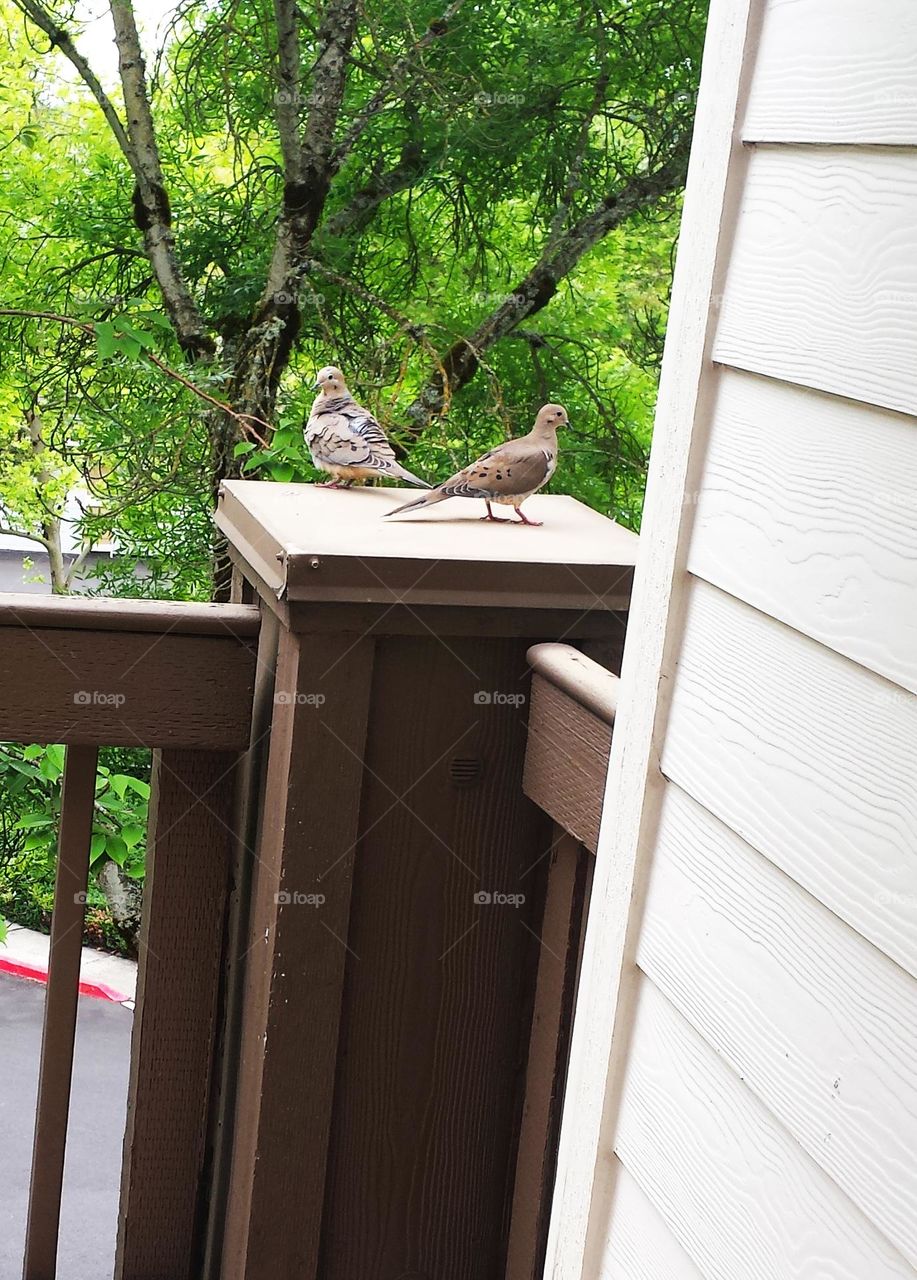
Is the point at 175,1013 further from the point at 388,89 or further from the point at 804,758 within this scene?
the point at 388,89

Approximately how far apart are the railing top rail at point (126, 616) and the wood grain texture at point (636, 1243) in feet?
1.52

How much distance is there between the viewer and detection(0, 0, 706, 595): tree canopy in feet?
13.7

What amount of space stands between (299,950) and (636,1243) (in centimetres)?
32

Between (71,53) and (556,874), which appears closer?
(556,874)

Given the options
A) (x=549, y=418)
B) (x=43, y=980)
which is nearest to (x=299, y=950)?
(x=549, y=418)

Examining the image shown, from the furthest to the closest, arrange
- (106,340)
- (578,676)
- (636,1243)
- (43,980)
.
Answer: (43,980)
(106,340)
(578,676)
(636,1243)

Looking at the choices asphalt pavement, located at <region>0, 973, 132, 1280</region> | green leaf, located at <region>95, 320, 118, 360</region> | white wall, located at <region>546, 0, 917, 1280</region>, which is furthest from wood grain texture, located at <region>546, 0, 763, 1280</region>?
asphalt pavement, located at <region>0, 973, 132, 1280</region>

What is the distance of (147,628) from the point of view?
3.19 ft

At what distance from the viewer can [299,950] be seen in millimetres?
947

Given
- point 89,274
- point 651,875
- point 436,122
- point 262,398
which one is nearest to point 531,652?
point 651,875

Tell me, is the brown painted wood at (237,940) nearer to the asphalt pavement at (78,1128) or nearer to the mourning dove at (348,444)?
the mourning dove at (348,444)

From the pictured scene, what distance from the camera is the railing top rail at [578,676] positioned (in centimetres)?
86

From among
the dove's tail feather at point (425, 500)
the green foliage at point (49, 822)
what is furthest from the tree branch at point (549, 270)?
the dove's tail feather at point (425, 500)

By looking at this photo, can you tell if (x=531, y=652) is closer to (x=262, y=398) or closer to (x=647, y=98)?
(x=262, y=398)
